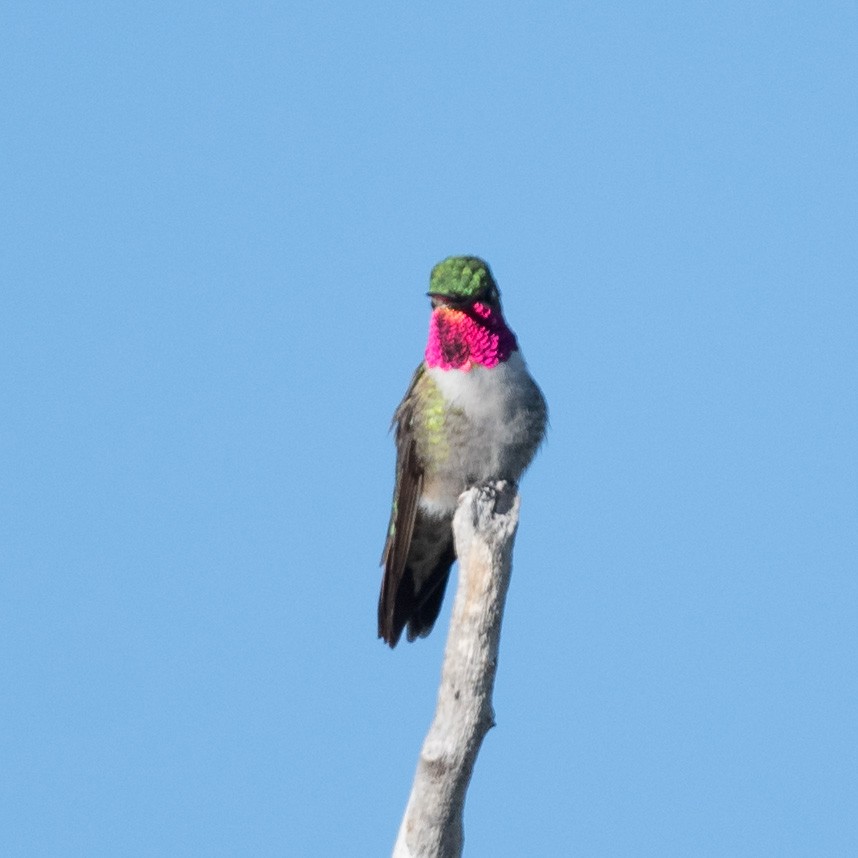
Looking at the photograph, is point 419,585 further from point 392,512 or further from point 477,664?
point 477,664

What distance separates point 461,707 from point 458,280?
2707 mm

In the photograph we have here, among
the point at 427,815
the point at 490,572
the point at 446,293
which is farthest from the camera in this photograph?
the point at 446,293

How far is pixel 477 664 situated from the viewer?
18.0ft

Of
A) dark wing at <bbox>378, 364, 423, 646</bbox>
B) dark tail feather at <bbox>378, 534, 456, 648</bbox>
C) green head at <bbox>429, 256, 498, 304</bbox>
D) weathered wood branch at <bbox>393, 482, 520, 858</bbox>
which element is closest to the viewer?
weathered wood branch at <bbox>393, 482, 520, 858</bbox>

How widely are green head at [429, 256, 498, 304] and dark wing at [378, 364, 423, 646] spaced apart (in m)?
0.51

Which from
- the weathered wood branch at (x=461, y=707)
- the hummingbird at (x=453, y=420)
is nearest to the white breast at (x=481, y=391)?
the hummingbird at (x=453, y=420)

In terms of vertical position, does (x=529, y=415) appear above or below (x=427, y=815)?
above

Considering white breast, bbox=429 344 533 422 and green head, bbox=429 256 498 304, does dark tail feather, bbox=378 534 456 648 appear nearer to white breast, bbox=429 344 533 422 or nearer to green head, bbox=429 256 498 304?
white breast, bbox=429 344 533 422

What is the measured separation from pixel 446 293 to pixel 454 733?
2.74m

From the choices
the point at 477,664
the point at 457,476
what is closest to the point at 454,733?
the point at 477,664

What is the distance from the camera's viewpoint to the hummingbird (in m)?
7.65

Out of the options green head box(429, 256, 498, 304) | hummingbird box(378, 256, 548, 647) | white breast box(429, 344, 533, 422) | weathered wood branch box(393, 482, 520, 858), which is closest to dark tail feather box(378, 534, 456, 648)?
hummingbird box(378, 256, 548, 647)

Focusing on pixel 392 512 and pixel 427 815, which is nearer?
pixel 427 815

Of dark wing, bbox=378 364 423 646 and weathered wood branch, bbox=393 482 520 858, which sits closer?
weathered wood branch, bbox=393 482 520 858
